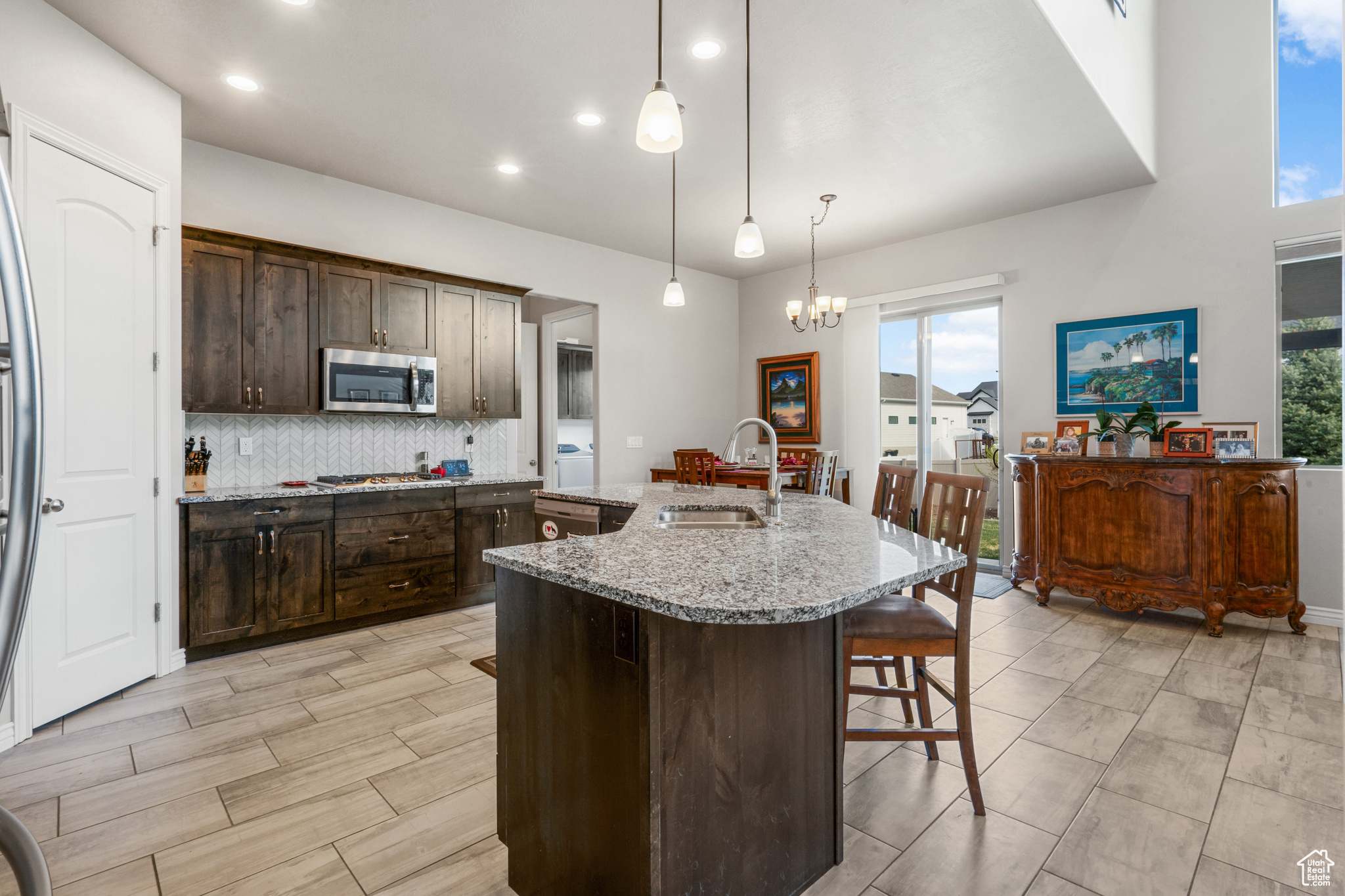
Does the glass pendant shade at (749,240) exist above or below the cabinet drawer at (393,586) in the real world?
above

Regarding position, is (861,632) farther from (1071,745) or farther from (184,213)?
(184,213)

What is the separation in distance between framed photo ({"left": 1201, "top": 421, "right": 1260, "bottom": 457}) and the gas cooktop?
16.0ft

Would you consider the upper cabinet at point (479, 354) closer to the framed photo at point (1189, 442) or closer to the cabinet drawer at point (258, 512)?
the cabinet drawer at point (258, 512)

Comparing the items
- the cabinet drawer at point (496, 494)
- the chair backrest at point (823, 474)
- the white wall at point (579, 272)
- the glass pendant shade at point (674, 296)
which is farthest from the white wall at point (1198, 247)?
the cabinet drawer at point (496, 494)

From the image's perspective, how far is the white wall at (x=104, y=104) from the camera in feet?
7.97

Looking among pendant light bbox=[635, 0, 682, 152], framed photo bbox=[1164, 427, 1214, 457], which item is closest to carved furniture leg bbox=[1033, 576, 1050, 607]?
framed photo bbox=[1164, 427, 1214, 457]

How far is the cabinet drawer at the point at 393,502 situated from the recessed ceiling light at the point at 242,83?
2.07 metres

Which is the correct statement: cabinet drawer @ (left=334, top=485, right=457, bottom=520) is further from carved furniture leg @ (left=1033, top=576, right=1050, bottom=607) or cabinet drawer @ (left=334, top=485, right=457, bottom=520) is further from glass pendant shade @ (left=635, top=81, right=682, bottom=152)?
carved furniture leg @ (left=1033, top=576, right=1050, bottom=607)

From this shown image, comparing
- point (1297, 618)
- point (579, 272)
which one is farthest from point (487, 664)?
point (1297, 618)

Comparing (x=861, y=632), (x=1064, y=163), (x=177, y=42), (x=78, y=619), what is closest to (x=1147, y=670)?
(x=861, y=632)

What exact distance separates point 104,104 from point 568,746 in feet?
11.0

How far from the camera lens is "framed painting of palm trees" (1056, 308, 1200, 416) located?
417 centimetres

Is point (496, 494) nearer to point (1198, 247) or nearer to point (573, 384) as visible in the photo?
point (573, 384)

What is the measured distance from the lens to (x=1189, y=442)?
3896 mm
